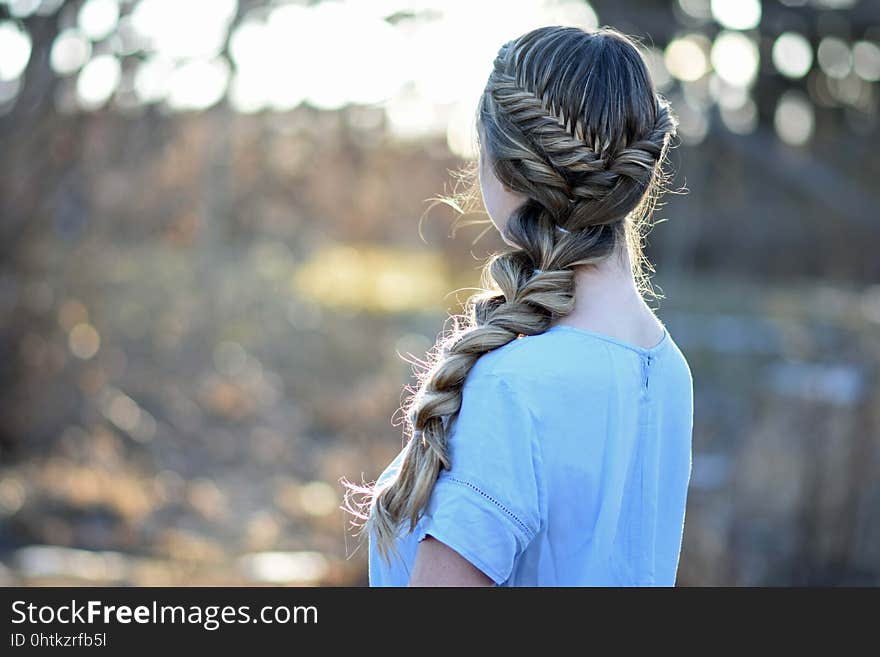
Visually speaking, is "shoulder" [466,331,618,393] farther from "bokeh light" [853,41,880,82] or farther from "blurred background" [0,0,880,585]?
"bokeh light" [853,41,880,82]

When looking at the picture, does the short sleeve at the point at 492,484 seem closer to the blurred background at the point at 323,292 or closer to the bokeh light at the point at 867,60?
the blurred background at the point at 323,292

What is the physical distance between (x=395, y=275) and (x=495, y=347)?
1310 centimetres

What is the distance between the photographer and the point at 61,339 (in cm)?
737

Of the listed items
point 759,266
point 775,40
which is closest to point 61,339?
point 775,40

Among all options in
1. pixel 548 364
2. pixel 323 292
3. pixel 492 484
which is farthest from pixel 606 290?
pixel 323 292

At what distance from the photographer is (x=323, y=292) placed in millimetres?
13469

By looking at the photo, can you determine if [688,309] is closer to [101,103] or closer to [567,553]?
[101,103]

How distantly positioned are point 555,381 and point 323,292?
12.0 metres

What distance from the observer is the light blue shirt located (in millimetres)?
1606

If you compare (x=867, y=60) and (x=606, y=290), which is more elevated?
(x=867, y=60)

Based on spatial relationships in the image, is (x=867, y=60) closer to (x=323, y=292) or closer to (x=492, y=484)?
(x=323, y=292)

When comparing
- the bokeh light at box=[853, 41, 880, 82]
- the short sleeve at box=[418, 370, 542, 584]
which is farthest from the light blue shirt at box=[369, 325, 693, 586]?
the bokeh light at box=[853, 41, 880, 82]

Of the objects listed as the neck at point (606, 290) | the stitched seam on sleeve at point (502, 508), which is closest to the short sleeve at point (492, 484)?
the stitched seam on sleeve at point (502, 508)

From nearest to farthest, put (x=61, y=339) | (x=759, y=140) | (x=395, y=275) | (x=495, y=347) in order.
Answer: (x=495, y=347)
(x=61, y=339)
(x=759, y=140)
(x=395, y=275)
